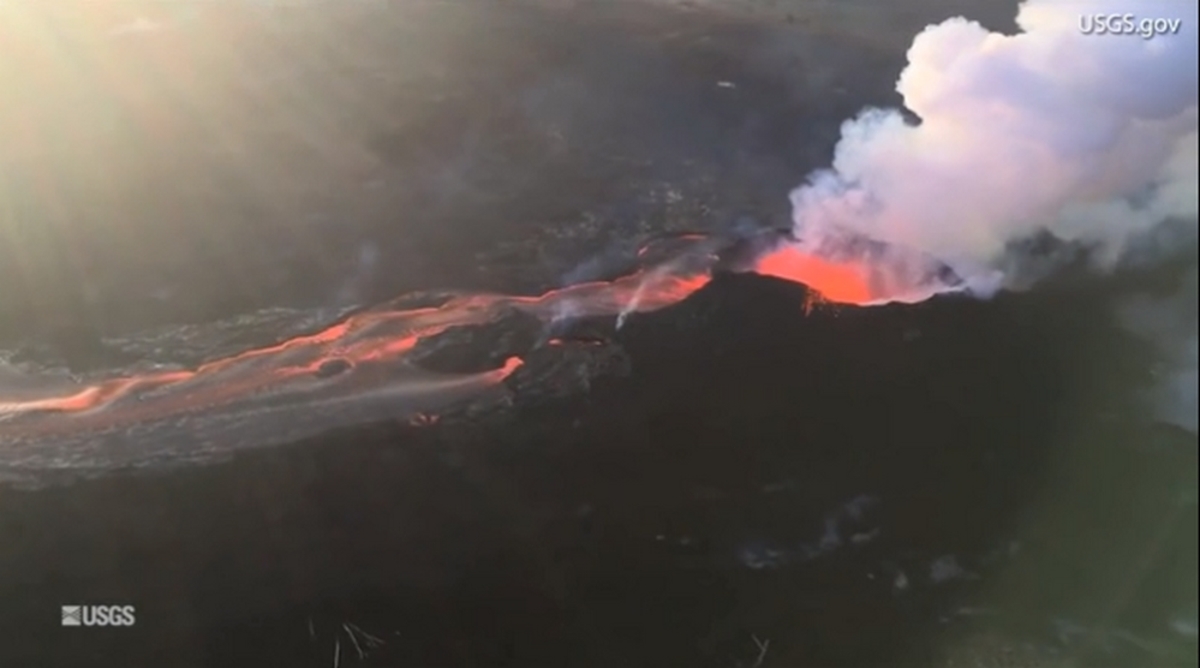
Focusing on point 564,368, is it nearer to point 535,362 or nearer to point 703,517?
point 535,362

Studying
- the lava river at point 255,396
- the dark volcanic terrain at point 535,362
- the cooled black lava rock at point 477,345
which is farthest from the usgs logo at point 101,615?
the cooled black lava rock at point 477,345

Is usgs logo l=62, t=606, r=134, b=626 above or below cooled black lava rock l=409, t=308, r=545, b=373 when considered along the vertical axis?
below

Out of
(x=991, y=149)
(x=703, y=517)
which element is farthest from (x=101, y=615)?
(x=991, y=149)

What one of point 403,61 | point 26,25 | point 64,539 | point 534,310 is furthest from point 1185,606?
point 26,25

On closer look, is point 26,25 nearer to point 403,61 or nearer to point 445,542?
point 403,61
